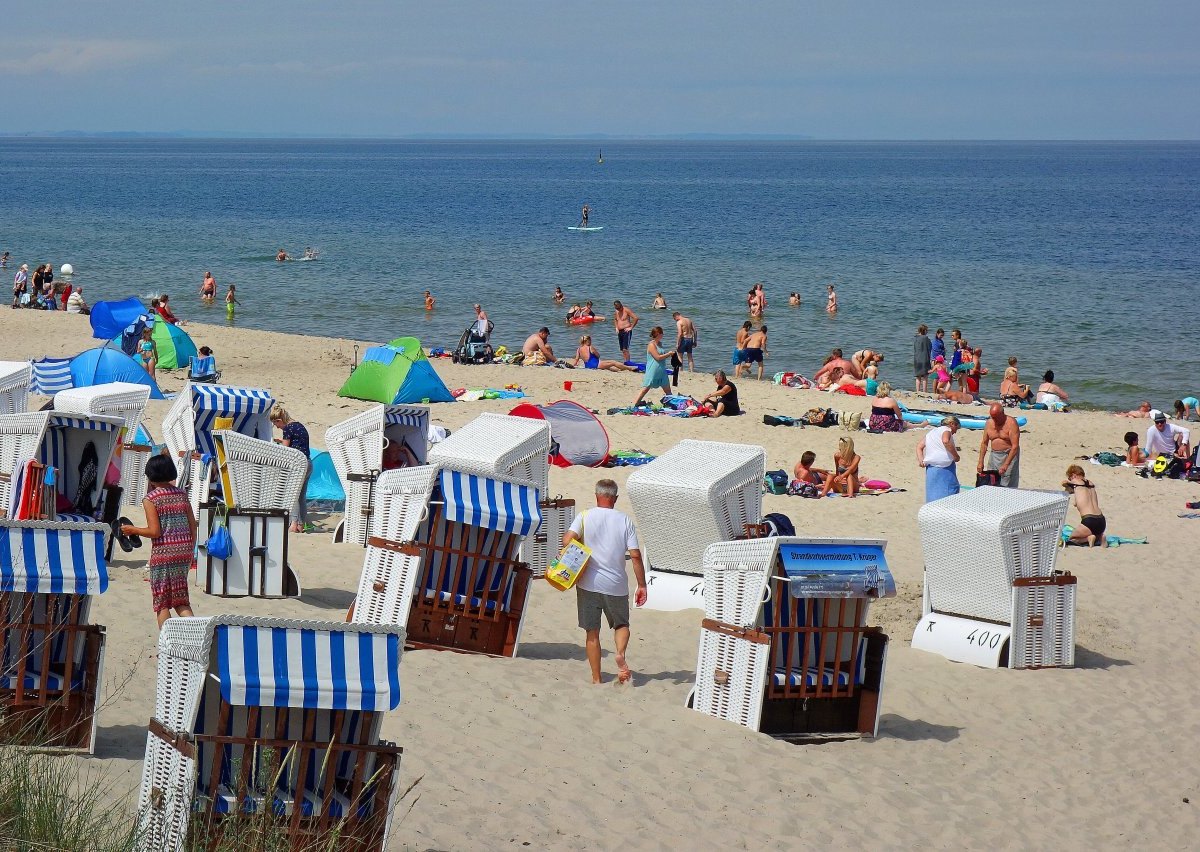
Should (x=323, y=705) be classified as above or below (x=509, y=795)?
above

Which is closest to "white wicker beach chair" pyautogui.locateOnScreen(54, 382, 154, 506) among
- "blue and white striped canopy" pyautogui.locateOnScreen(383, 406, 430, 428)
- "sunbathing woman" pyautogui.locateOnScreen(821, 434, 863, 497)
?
"blue and white striped canopy" pyautogui.locateOnScreen(383, 406, 430, 428)

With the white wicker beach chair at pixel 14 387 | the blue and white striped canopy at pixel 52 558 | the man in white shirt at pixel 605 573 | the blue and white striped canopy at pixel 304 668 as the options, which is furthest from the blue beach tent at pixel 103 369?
the blue and white striped canopy at pixel 304 668

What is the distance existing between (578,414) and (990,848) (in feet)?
31.6

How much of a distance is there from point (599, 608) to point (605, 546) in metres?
0.40

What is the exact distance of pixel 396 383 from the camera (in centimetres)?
1886

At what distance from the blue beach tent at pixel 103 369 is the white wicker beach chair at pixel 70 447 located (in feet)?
21.6

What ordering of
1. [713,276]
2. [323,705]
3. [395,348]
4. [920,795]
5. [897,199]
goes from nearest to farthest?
[323,705] → [920,795] → [395,348] → [713,276] → [897,199]

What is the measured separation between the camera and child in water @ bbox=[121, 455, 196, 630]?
23.6 feet

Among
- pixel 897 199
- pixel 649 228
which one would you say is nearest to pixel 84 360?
pixel 649 228

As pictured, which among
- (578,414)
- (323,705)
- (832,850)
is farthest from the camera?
(578,414)

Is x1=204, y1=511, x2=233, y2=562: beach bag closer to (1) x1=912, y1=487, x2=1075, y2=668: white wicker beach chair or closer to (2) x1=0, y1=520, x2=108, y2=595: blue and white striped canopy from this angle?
(2) x1=0, y1=520, x2=108, y2=595: blue and white striped canopy

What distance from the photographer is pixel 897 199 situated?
98562 millimetres

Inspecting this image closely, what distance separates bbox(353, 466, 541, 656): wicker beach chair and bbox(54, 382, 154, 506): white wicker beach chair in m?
4.36

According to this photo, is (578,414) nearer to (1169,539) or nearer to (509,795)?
(1169,539)
